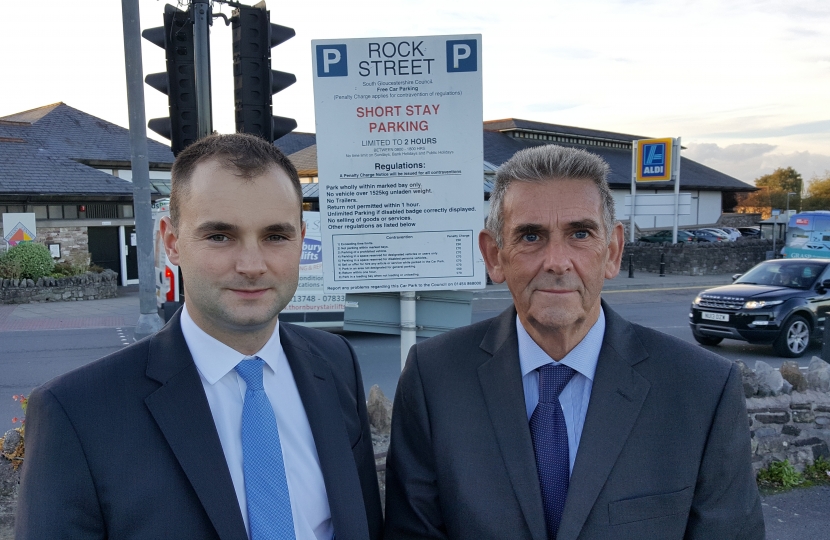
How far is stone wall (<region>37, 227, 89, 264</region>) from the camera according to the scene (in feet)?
75.8

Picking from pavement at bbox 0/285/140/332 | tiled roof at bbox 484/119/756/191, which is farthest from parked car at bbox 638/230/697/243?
pavement at bbox 0/285/140/332

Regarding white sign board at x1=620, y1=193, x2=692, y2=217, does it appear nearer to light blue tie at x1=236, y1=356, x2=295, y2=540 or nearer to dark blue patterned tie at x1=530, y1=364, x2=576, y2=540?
dark blue patterned tie at x1=530, y1=364, x2=576, y2=540

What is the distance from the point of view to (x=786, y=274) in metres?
11.6

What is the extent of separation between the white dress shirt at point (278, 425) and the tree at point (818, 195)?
81.0 meters

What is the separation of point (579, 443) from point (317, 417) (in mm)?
819

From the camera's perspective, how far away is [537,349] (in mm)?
2107

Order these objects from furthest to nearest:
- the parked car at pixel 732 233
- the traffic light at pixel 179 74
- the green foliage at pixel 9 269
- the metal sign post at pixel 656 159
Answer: the parked car at pixel 732 233 → the metal sign post at pixel 656 159 → the green foliage at pixel 9 269 → the traffic light at pixel 179 74

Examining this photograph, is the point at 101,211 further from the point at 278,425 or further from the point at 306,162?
the point at 278,425

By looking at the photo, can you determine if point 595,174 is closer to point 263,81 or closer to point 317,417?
point 317,417

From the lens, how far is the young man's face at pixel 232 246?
1.82 m

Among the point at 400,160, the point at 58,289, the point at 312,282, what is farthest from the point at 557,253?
the point at 58,289

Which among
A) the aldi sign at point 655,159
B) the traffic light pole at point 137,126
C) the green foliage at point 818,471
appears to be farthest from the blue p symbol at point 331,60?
the aldi sign at point 655,159

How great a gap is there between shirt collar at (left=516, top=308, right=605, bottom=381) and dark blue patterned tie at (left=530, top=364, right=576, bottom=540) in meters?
0.03

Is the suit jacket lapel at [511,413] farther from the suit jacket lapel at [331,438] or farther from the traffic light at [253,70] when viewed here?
the traffic light at [253,70]
